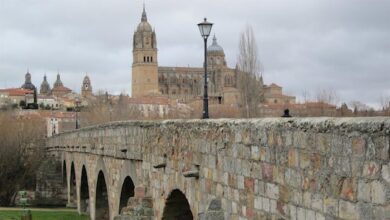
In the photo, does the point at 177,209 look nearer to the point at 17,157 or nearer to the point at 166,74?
the point at 17,157

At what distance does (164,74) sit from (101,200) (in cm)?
13972

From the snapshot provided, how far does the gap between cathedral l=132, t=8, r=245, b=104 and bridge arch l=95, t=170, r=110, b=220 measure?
4558 inches

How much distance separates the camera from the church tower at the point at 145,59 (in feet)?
493

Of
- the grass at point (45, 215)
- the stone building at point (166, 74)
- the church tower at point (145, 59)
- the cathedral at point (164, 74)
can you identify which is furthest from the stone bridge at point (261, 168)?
the church tower at point (145, 59)

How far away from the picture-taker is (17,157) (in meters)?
45.0

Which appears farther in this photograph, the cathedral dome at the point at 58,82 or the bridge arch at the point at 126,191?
the cathedral dome at the point at 58,82

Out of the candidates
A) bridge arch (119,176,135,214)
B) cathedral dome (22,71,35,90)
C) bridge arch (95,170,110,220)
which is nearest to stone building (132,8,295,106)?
cathedral dome (22,71,35,90)

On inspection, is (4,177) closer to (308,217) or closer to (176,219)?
(176,219)

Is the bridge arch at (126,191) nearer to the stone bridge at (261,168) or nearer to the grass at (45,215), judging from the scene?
the stone bridge at (261,168)

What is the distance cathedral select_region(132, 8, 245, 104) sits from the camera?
481ft

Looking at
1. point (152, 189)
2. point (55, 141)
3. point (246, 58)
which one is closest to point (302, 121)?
point (152, 189)

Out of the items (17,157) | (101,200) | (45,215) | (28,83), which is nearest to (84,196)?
(45,215)

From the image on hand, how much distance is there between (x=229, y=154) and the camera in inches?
305

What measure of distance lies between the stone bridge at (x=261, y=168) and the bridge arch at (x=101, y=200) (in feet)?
26.8
